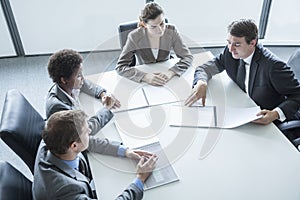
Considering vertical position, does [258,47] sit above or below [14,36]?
Answer: above

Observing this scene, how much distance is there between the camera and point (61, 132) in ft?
4.14

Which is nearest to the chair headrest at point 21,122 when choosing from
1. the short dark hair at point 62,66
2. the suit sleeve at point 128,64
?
the short dark hair at point 62,66

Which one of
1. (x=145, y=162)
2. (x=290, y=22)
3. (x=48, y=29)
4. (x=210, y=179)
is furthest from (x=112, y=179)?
(x=290, y=22)

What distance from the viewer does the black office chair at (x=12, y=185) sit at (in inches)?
47.9

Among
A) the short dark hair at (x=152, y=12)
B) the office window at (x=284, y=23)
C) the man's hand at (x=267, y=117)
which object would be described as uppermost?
the short dark hair at (x=152, y=12)

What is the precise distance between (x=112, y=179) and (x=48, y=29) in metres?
2.63

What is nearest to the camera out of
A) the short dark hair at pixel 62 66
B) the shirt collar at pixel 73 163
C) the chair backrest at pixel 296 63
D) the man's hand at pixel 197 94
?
the shirt collar at pixel 73 163

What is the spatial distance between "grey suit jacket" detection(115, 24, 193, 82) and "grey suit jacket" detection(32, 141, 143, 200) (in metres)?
0.90

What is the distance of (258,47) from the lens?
1.83m

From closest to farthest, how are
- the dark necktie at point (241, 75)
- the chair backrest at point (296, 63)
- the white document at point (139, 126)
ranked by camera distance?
the white document at point (139, 126)
the dark necktie at point (241, 75)
the chair backrest at point (296, 63)

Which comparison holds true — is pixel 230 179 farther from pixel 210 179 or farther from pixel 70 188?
pixel 70 188

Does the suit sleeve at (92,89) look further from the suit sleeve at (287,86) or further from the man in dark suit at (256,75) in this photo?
the suit sleeve at (287,86)

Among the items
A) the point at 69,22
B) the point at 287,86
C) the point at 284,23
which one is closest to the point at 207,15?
the point at 284,23

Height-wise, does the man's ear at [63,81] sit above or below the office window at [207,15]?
above
